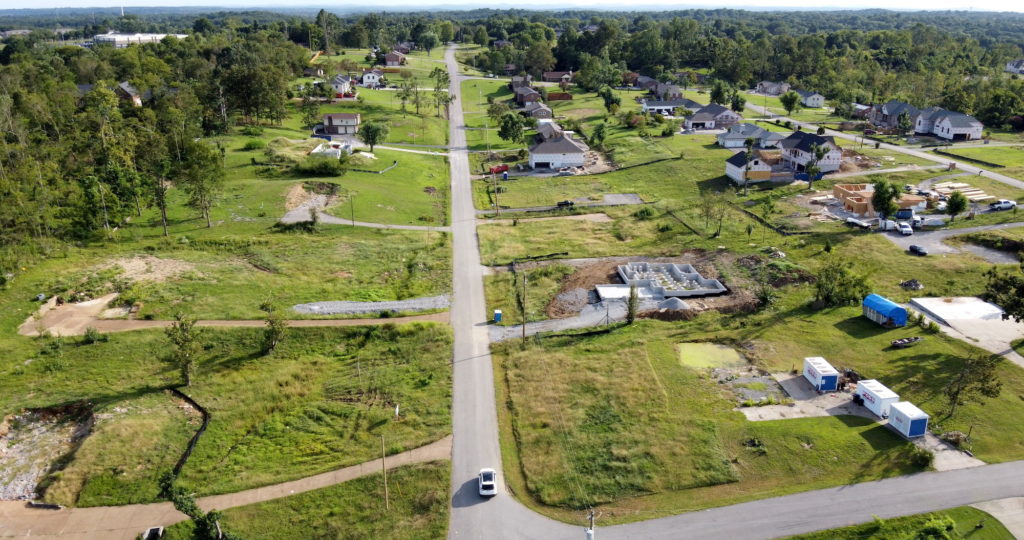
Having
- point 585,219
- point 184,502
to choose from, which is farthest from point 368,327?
point 585,219

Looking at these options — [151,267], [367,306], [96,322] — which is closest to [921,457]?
[367,306]

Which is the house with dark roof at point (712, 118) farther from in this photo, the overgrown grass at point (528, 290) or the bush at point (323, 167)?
the overgrown grass at point (528, 290)

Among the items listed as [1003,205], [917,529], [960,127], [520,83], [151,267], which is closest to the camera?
[917,529]

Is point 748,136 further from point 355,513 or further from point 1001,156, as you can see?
point 355,513

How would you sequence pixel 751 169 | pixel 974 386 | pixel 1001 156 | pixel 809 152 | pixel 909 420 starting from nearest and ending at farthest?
pixel 909 420
pixel 974 386
pixel 751 169
pixel 809 152
pixel 1001 156

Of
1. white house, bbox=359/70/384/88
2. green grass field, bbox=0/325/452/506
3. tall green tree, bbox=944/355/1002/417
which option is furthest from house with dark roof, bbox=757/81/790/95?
green grass field, bbox=0/325/452/506

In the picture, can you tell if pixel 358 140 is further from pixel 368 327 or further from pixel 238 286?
pixel 368 327

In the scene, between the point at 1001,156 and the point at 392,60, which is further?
the point at 392,60
